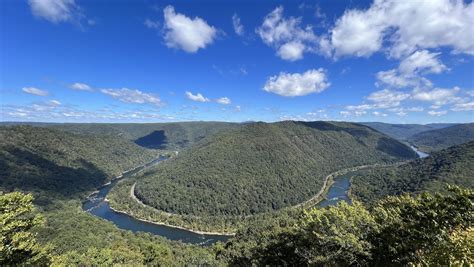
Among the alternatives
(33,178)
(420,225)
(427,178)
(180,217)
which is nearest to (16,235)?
(420,225)

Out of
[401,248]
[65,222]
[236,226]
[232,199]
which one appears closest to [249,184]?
[232,199]

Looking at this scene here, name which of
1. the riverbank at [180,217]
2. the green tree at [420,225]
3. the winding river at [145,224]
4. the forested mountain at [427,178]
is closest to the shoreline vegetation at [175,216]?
the riverbank at [180,217]

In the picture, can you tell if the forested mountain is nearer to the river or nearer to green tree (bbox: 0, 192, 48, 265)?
the river

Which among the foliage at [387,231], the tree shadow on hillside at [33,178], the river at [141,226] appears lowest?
the river at [141,226]

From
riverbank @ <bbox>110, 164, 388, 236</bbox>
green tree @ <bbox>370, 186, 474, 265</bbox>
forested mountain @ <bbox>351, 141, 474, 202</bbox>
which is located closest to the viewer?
green tree @ <bbox>370, 186, 474, 265</bbox>

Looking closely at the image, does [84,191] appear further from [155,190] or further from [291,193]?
[291,193]

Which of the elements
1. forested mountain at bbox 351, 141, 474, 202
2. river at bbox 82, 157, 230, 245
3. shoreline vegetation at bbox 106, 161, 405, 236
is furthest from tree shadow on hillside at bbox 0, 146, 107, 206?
forested mountain at bbox 351, 141, 474, 202

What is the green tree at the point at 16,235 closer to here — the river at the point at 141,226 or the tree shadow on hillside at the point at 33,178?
the river at the point at 141,226
